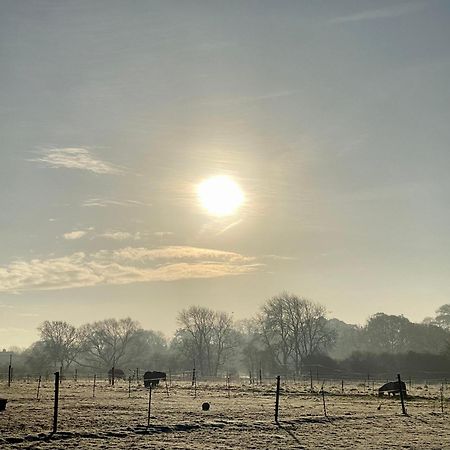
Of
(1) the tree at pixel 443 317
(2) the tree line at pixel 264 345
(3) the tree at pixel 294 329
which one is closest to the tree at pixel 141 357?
(2) the tree line at pixel 264 345

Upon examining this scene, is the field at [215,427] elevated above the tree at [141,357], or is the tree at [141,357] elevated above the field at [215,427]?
the field at [215,427]

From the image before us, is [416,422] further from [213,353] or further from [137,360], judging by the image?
[137,360]

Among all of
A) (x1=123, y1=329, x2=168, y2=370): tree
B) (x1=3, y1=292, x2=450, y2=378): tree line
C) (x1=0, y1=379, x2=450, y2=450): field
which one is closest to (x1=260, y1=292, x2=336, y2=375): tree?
(x1=3, y1=292, x2=450, y2=378): tree line

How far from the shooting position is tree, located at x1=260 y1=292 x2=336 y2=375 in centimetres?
10225

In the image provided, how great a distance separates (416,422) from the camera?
29281mm

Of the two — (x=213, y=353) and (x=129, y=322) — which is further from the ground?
(x=129, y=322)

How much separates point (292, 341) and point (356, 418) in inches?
2973

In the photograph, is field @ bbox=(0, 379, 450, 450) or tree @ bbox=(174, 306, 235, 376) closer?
field @ bbox=(0, 379, 450, 450)

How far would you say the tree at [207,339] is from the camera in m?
117

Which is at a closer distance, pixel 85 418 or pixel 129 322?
pixel 85 418

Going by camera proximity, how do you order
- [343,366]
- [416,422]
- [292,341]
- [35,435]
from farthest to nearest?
[292,341]
[343,366]
[416,422]
[35,435]

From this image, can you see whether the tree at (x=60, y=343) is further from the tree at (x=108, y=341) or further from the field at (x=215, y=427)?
the field at (x=215, y=427)

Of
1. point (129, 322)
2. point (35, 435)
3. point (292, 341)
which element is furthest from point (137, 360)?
point (35, 435)

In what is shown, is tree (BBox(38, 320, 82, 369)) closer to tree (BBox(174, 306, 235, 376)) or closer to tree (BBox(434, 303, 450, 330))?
tree (BBox(174, 306, 235, 376))
